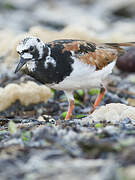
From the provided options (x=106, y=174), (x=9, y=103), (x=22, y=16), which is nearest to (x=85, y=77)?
(x=9, y=103)

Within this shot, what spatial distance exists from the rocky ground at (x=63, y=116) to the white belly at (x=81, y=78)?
419 mm

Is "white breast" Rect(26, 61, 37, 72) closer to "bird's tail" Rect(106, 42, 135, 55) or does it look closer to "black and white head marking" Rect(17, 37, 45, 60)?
"black and white head marking" Rect(17, 37, 45, 60)

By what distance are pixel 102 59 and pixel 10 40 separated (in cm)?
274

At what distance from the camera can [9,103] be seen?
18.2 feet

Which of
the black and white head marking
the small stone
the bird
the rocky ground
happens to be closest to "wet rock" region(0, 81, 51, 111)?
the rocky ground

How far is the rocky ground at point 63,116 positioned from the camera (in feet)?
8.66

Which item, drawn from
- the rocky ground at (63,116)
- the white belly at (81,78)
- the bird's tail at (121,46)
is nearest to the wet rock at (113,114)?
the rocky ground at (63,116)

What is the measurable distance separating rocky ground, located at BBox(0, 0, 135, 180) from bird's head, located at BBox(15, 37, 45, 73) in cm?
64

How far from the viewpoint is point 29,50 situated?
463cm

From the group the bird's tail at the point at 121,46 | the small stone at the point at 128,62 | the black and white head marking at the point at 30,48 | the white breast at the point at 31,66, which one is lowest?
the small stone at the point at 128,62

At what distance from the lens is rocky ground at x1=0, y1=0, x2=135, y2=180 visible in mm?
2639

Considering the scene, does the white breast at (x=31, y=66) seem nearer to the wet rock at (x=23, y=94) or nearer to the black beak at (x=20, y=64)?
the black beak at (x=20, y=64)

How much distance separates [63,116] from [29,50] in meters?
1.22

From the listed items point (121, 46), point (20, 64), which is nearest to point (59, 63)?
point (20, 64)
